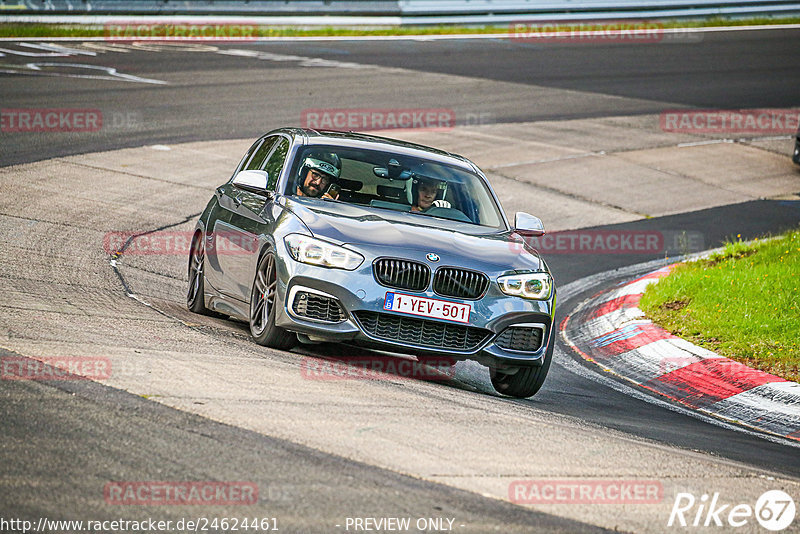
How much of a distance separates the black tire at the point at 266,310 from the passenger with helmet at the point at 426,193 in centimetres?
133

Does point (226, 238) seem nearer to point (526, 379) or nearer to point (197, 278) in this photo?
point (197, 278)

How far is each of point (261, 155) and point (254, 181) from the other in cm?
132

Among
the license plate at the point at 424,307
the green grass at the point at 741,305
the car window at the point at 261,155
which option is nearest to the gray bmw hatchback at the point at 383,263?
the license plate at the point at 424,307

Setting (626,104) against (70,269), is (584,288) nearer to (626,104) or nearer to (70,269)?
(70,269)

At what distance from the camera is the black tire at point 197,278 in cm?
946

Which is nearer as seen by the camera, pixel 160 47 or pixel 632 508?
pixel 632 508

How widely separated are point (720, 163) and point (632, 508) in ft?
52.6

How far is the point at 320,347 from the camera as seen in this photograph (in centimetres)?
841

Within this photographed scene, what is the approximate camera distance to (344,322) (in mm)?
7348

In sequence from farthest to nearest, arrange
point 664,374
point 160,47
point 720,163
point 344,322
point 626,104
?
point 160,47 → point 626,104 → point 720,163 → point 664,374 → point 344,322

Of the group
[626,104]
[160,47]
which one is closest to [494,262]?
[626,104]

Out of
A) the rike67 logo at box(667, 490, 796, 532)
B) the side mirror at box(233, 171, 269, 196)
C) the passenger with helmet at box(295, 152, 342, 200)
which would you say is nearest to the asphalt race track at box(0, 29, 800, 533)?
the rike67 logo at box(667, 490, 796, 532)

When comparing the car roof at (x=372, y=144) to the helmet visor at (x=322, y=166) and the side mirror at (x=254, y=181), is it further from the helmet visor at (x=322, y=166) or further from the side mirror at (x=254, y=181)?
the side mirror at (x=254, y=181)

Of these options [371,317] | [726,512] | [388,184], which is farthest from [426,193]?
[726,512]
